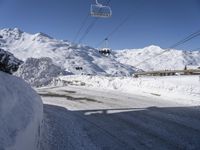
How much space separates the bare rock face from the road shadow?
2170 mm

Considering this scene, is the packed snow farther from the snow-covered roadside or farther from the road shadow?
the road shadow

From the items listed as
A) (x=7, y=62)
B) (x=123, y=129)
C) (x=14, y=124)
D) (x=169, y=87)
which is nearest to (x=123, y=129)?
(x=123, y=129)

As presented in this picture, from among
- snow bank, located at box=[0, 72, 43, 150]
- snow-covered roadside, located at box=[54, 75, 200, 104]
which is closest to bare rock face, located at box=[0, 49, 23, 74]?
snow bank, located at box=[0, 72, 43, 150]

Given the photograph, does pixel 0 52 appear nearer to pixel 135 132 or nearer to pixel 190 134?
pixel 135 132

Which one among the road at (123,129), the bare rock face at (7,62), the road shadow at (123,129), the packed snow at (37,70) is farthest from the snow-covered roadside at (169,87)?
the packed snow at (37,70)

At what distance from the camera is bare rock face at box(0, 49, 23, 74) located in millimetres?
8383

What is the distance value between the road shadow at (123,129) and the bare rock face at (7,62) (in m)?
2.17

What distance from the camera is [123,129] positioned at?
9.12m

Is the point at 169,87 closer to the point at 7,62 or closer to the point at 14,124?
the point at 7,62

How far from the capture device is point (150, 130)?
348 inches

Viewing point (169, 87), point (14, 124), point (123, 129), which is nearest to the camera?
point (14, 124)

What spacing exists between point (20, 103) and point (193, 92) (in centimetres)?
1249

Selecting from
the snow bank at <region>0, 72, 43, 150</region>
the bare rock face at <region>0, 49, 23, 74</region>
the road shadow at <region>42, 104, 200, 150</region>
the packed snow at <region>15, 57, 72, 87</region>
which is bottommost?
the road shadow at <region>42, 104, 200, 150</region>

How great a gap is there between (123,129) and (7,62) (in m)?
4.13
